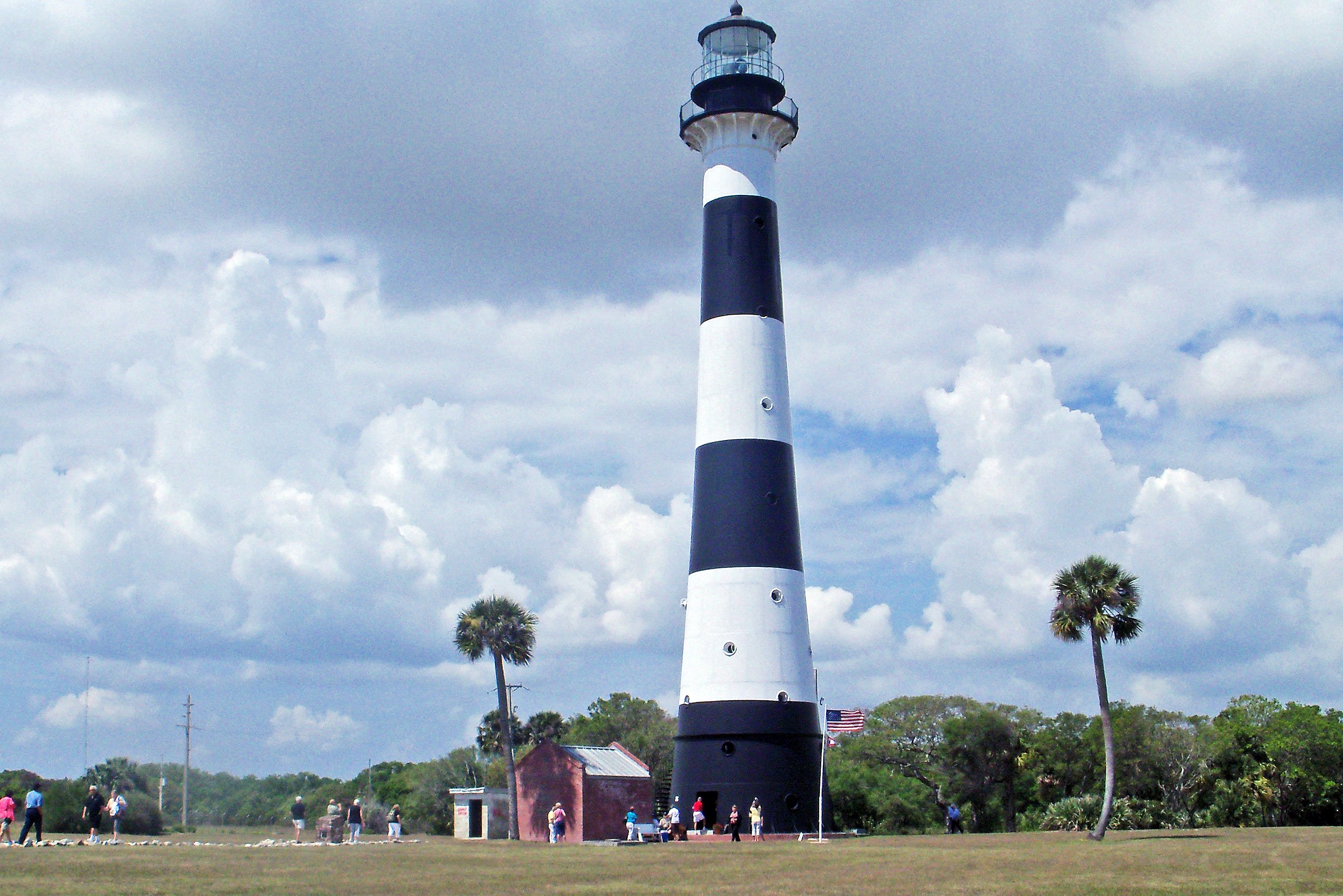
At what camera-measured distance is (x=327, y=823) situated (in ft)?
121

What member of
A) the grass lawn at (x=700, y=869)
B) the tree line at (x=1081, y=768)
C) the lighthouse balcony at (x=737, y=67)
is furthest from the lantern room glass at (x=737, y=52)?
the tree line at (x=1081, y=768)

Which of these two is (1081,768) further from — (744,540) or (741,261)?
(741,261)

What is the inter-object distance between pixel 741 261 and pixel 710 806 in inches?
670

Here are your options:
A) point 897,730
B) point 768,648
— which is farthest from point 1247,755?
point 768,648

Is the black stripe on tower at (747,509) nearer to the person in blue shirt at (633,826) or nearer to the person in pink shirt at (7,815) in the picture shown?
the person in blue shirt at (633,826)

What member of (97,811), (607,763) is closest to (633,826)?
(607,763)

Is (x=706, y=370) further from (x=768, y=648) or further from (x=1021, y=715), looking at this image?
(x=1021, y=715)

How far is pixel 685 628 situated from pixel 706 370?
8182 millimetres

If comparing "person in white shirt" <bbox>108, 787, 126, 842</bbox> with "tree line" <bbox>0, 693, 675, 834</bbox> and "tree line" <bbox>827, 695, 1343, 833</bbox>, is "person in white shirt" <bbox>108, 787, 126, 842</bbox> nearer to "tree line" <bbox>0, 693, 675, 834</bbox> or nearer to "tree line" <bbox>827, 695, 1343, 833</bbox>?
"tree line" <bbox>0, 693, 675, 834</bbox>

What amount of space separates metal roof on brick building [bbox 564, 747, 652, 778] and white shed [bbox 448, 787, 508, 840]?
15.7ft

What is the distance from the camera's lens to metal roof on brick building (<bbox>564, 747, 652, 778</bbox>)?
43.5 meters

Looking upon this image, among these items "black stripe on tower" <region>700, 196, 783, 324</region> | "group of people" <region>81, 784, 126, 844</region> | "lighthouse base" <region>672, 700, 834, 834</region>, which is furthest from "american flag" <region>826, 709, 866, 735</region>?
"group of people" <region>81, 784, 126, 844</region>

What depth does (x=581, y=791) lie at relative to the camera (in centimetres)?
4278

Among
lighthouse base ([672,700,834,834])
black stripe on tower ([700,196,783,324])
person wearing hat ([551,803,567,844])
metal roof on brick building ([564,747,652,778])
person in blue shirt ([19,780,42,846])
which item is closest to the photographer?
person in blue shirt ([19,780,42,846])
